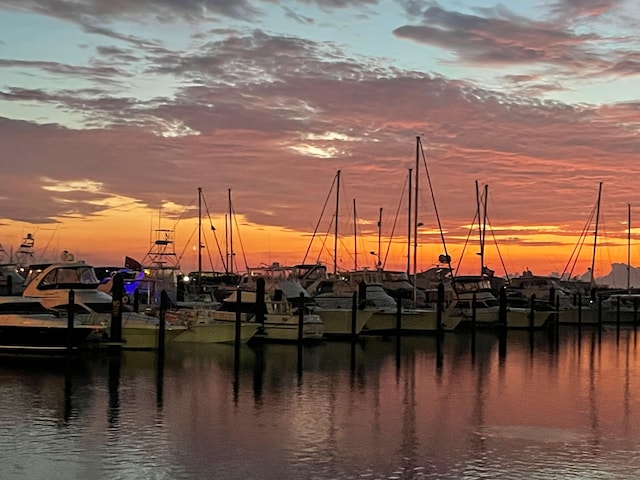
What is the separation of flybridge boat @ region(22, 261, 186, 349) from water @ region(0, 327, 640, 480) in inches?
55.6

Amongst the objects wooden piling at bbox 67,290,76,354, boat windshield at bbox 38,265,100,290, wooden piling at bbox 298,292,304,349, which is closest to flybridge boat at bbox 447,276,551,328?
wooden piling at bbox 298,292,304,349

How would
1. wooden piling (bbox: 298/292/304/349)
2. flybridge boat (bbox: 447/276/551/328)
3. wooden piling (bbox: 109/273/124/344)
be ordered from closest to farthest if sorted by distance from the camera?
wooden piling (bbox: 109/273/124/344), wooden piling (bbox: 298/292/304/349), flybridge boat (bbox: 447/276/551/328)

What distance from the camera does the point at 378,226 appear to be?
8494 cm

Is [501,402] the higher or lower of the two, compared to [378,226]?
lower

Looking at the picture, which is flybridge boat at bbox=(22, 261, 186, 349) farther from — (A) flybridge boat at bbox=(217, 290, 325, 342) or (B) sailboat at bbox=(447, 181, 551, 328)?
(B) sailboat at bbox=(447, 181, 551, 328)

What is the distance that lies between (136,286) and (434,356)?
1576cm

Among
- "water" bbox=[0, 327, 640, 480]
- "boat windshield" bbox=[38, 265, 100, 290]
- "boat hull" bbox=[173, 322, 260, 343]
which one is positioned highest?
"boat windshield" bbox=[38, 265, 100, 290]

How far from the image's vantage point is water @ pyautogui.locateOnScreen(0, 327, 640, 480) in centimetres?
1850

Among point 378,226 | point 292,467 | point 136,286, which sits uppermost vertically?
point 378,226

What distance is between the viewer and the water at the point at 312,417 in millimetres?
18500

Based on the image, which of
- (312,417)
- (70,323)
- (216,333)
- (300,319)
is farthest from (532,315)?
(312,417)

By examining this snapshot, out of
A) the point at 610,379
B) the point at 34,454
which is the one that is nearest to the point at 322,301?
the point at 610,379

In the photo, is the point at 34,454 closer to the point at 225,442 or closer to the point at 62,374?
the point at 225,442

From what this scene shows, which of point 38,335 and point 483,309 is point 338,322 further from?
point 38,335
